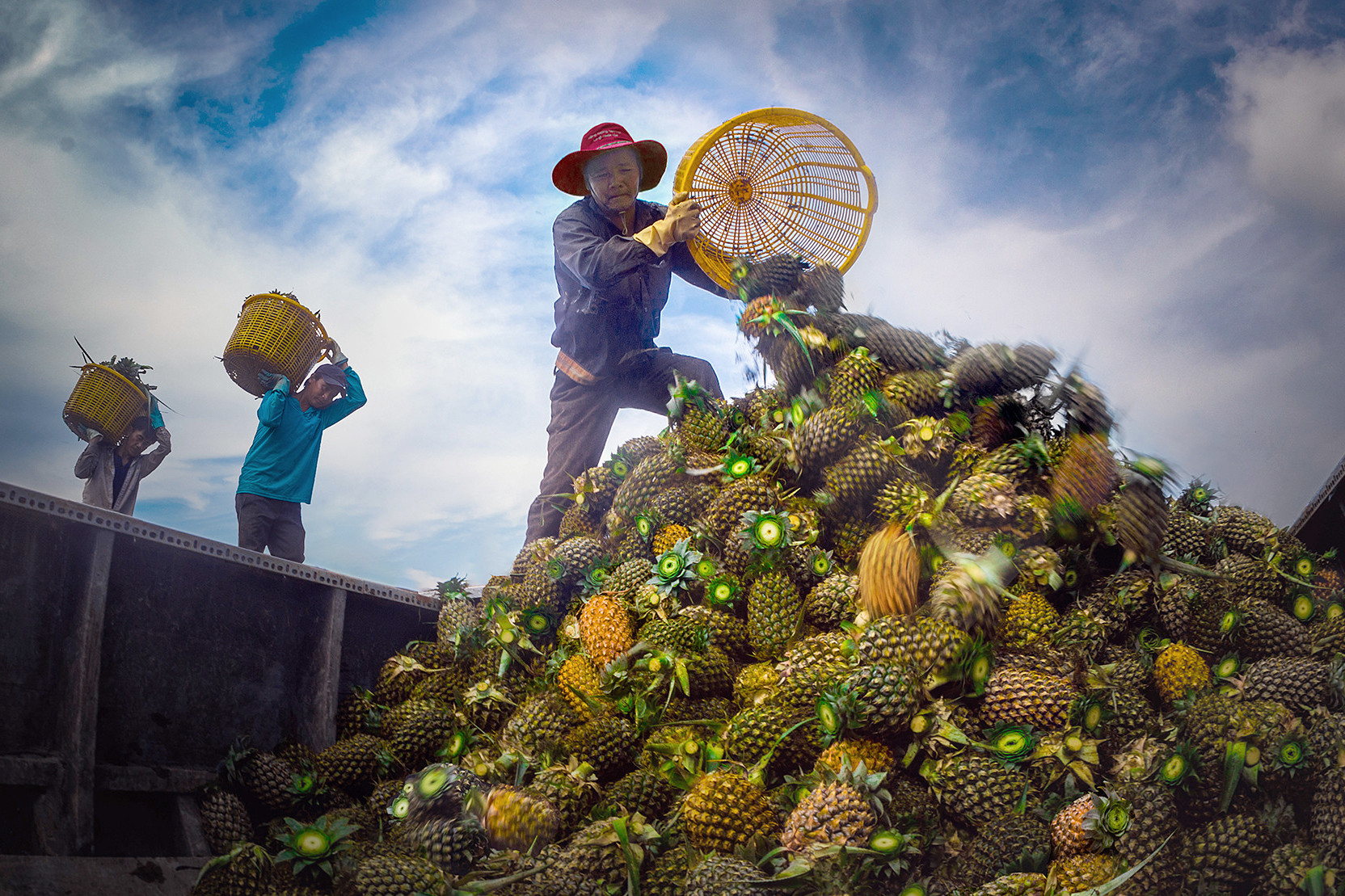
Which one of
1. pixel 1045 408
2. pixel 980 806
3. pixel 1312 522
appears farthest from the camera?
pixel 1312 522

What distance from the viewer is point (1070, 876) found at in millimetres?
1576

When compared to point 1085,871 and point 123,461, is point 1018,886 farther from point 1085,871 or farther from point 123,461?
point 123,461

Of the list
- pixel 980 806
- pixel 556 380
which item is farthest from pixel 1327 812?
pixel 556 380

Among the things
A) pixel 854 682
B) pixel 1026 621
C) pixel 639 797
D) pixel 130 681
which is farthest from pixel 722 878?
pixel 130 681

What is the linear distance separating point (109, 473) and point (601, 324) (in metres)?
4.06

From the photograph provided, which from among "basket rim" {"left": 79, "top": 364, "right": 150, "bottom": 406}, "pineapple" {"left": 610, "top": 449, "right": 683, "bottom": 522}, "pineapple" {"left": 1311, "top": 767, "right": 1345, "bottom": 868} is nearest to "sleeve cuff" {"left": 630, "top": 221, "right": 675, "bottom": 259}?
"pineapple" {"left": 610, "top": 449, "right": 683, "bottom": 522}

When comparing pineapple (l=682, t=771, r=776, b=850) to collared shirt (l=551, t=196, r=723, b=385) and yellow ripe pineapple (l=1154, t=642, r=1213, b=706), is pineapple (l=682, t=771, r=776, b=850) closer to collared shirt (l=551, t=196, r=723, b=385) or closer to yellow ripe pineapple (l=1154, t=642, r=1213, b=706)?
yellow ripe pineapple (l=1154, t=642, r=1213, b=706)

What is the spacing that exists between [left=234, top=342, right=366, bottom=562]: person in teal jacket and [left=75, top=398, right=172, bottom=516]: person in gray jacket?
1.36 metres

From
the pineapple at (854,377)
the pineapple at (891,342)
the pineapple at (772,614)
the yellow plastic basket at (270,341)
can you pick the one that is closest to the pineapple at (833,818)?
the pineapple at (772,614)

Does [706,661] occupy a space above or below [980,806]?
above

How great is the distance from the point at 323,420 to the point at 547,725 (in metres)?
3.49

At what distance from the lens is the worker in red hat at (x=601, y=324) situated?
374 cm

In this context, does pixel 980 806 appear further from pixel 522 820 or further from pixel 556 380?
pixel 556 380

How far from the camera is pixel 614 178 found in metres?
3.84
